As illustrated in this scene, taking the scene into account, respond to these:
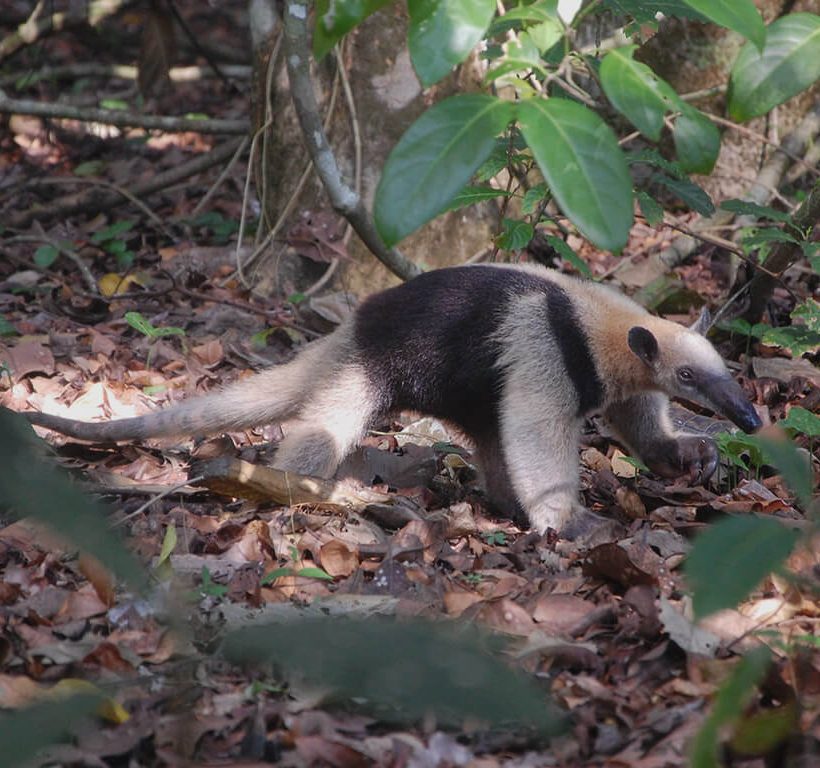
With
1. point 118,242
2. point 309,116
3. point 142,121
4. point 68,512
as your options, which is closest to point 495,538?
point 309,116

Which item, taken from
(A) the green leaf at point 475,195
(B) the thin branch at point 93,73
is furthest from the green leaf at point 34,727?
(B) the thin branch at point 93,73

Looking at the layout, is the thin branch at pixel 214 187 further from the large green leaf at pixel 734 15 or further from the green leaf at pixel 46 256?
the large green leaf at pixel 734 15

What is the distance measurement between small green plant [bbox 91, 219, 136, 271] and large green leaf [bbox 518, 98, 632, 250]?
6.44 m

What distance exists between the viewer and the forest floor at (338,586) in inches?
115

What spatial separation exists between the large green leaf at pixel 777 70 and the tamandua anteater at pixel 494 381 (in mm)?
2266

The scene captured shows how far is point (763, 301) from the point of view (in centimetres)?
692

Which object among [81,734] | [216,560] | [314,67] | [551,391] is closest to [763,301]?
[551,391]

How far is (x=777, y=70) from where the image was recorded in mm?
3027

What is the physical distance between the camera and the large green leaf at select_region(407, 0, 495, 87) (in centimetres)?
252

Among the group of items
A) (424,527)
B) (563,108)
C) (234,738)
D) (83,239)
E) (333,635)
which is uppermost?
(563,108)

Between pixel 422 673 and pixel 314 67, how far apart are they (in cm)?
636

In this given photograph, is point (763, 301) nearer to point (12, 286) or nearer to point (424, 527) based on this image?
point (424, 527)

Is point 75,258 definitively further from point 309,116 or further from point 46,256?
point 309,116

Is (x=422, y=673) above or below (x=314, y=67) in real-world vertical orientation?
above
